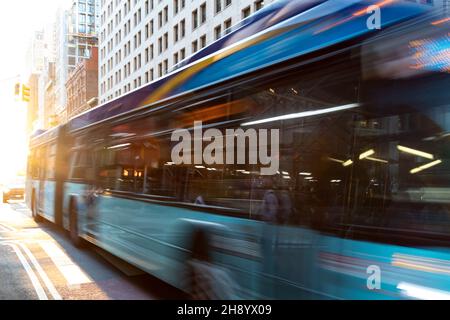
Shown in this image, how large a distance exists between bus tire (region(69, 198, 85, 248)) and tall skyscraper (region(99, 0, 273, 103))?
81.4 feet

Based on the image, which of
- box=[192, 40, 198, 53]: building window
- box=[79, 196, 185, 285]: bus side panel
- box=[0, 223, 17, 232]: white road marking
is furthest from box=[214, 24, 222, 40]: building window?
box=[79, 196, 185, 285]: bus side panel

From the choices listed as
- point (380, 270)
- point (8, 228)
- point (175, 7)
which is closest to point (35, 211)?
point (8, 228)

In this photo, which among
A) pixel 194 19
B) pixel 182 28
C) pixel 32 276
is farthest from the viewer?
pixel 182 28

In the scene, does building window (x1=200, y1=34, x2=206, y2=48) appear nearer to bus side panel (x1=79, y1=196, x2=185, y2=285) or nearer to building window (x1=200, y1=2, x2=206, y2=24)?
building window (x1=200, y1=2, x2=206, y2=24)

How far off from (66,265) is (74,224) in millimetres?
2344

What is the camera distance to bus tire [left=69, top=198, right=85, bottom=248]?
10.6 m

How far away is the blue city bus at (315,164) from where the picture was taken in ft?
9.01

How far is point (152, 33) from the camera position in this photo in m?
55.5

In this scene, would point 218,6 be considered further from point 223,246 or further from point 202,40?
point 223,246

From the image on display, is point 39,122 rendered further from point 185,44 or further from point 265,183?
point 265,183

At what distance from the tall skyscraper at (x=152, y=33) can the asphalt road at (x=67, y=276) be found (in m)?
26.0

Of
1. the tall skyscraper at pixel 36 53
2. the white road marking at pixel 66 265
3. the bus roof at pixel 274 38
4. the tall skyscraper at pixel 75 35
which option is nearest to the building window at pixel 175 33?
the white road marking at pixel 66 265

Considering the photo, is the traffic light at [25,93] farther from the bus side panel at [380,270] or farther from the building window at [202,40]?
the bus side panel at [380,270]
